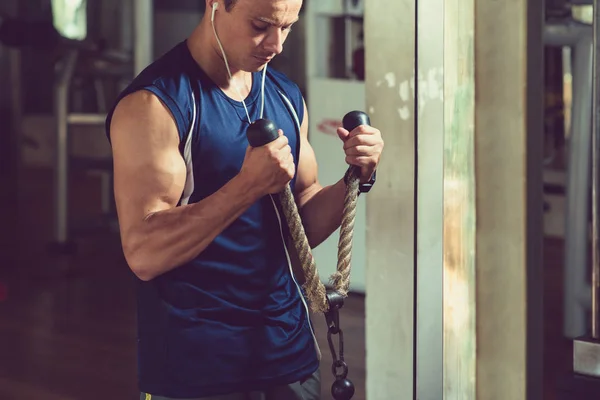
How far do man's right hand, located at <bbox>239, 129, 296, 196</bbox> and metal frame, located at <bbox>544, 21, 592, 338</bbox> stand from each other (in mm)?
1712

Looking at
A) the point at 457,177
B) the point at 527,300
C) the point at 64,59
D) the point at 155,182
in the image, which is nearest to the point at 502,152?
the point at 457,177

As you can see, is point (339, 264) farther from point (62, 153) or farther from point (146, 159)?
point (62, 153)

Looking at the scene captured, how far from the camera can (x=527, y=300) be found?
110 centimetres

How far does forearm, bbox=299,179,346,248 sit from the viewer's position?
1197 mm

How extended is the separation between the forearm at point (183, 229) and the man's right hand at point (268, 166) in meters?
0.01

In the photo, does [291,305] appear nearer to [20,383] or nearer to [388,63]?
[388,63]

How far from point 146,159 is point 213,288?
0.63 feet

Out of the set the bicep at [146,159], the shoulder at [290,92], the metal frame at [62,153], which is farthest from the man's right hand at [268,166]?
the metal frame at [62,153]

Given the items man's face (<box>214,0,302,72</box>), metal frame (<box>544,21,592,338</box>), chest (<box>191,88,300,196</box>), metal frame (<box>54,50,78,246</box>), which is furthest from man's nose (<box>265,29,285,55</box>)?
metal frame (<box>54,50,78,246</box>)

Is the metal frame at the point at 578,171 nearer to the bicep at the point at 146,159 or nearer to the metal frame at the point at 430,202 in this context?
the metal frame at the point at 430,202

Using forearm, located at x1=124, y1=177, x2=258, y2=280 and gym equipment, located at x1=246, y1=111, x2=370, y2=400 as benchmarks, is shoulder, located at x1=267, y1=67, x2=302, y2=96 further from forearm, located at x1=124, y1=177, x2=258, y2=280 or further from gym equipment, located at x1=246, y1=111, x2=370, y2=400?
forearm, located at x1=124, y1=177, x2=258, y2=280

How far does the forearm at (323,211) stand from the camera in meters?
1.20

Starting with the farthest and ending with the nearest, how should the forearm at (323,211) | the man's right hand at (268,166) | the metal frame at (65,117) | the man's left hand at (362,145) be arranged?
the metal frame at (65,117) → the forearm at (323,211) → the man's left hand at (362,145) → the man's right hand at (268,166)

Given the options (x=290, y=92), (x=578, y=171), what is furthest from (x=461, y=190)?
(x=578, y=171)
